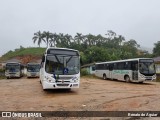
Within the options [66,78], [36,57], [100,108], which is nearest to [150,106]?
[100,108]

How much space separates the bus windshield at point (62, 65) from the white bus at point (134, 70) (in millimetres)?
11329

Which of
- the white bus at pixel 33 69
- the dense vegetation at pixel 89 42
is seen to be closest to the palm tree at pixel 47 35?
the dense vegetation at pixel 89 42

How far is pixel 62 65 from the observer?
1675cm

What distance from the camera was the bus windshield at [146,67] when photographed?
2635 centimetres

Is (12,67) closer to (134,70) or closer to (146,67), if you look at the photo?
(134,70)

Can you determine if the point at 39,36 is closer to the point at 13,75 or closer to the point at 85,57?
the point at 85,57

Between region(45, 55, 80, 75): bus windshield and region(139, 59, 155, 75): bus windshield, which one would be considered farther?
region(139, 59, 155, 75): bus windshield

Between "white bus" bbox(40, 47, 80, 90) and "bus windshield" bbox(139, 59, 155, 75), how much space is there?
11.2 m

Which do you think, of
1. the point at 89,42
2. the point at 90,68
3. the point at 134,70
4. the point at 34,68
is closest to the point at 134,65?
the point at 134,70

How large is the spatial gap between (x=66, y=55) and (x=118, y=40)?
3080 inches

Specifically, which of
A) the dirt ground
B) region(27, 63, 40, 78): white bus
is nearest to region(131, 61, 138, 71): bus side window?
the dirt ground

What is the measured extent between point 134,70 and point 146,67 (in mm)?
1381

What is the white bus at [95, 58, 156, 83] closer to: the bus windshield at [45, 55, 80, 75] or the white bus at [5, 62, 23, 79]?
the bus windshield at [45, 55, 80, 75]

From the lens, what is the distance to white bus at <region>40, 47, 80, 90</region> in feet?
53.9
